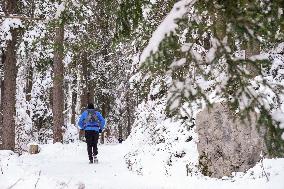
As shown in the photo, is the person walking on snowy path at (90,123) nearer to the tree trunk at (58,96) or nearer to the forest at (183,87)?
the forest at (183,87)

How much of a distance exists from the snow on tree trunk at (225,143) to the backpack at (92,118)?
15.1 ft

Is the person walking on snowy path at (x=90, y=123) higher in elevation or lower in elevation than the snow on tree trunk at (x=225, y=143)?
higher

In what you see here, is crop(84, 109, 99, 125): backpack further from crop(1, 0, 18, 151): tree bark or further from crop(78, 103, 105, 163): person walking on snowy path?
crop(1, 0, 18, 151): tree bark

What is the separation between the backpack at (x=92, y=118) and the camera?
13289 mm

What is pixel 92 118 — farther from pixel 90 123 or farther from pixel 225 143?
pixel 225 143

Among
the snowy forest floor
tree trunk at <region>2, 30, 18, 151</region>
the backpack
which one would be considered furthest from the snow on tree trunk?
tree trunk at <region>2, 30, 18, 151</region>

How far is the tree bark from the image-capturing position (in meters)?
14.4

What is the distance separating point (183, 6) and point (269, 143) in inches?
66.4

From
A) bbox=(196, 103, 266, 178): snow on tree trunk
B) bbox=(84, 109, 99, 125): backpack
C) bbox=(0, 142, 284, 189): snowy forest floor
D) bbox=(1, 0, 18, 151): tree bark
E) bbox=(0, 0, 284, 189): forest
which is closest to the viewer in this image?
bbox=(0, 0, 284, 189): forest

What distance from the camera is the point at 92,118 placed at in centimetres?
1332

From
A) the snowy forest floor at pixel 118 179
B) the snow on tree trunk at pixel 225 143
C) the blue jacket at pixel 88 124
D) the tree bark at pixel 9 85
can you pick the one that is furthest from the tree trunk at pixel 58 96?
the snow on tree trunk at pixel 225 143

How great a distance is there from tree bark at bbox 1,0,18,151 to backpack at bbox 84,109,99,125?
3.02 metres

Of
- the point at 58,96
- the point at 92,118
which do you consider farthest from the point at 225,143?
the point at 58,96

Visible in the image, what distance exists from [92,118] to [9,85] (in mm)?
3268
